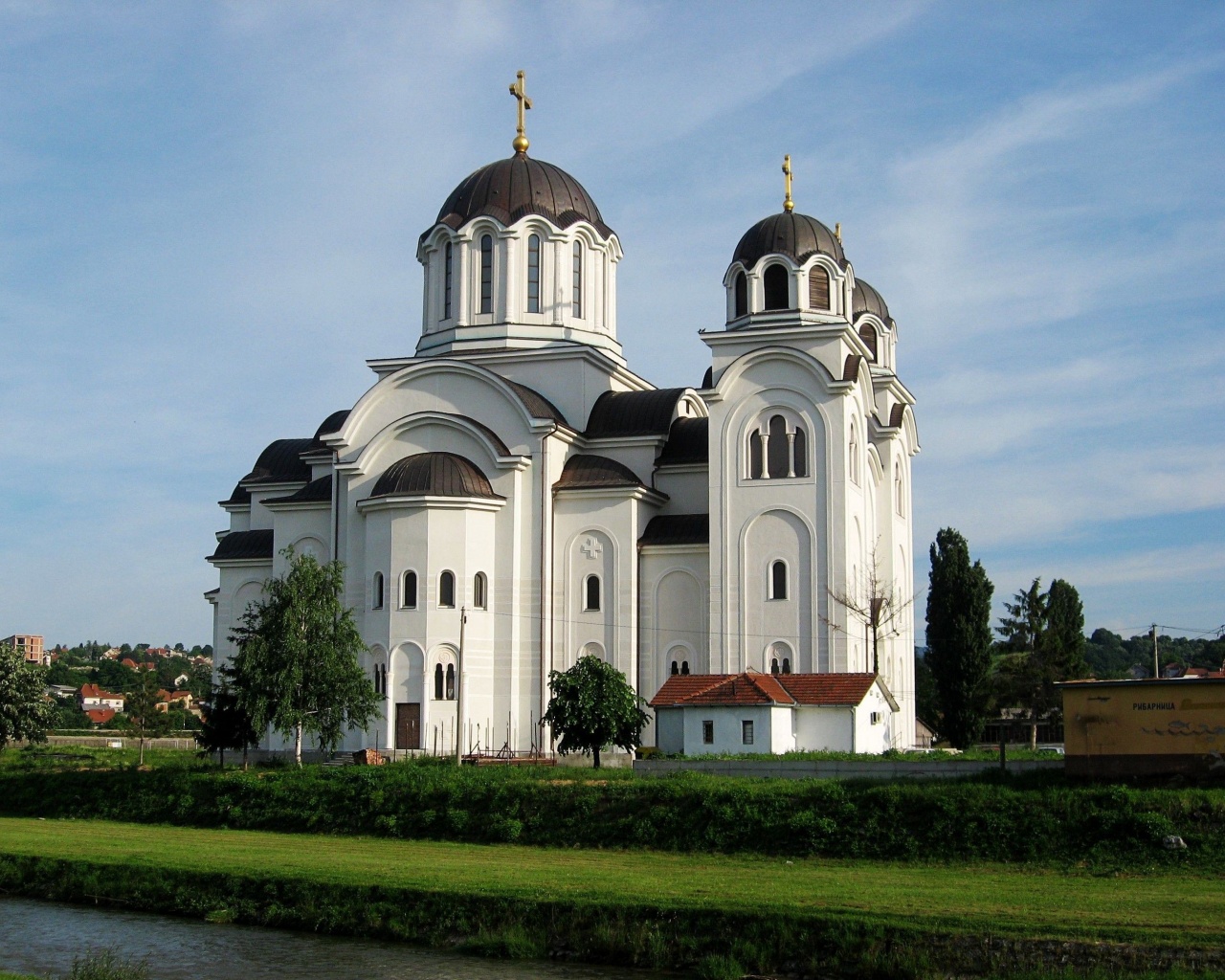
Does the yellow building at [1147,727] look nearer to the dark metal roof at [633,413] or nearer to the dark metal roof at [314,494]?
the dark metal roof at [633,413]

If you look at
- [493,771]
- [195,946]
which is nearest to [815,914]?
[195,946]

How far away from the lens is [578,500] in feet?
131

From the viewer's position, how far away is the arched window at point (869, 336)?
4738 cm

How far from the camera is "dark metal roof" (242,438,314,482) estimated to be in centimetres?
4700

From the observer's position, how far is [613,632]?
39188 millimetres

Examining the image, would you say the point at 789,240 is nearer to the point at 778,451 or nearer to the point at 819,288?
the point at 819,288

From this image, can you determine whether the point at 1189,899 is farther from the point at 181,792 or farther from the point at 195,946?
the point at 181,792

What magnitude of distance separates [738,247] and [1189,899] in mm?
26350

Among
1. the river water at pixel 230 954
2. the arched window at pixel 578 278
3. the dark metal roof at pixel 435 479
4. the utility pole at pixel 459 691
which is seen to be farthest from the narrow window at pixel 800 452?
the river water at pixel 230 954

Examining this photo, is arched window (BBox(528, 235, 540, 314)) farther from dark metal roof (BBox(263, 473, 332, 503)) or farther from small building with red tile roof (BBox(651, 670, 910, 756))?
small building with red tile roof (BBox(651, 670, 910, 756))

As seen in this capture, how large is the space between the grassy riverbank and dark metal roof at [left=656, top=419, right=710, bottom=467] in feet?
59.0

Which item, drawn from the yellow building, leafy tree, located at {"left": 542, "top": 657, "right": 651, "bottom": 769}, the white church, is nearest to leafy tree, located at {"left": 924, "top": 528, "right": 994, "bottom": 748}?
the white church

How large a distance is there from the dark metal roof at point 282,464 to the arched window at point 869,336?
18412 mm

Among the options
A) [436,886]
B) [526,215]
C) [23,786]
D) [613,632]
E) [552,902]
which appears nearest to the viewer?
[552,902]
